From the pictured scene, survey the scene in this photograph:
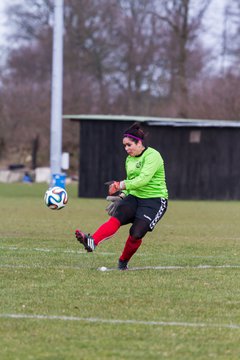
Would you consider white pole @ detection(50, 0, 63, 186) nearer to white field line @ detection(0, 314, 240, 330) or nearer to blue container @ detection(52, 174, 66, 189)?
blue container @ detection(52, 174, 66, 189)

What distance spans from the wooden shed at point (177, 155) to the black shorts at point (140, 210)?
21.3 m

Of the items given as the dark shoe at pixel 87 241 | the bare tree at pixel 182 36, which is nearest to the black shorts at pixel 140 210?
the dark shoe at pixel 87 241

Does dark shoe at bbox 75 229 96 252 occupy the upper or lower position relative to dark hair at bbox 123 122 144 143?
lower

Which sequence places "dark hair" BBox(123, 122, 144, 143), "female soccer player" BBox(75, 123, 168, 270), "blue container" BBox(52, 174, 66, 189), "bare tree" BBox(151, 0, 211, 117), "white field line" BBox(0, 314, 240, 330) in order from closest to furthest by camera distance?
"white field line" BBox(0, 314, 240, 330)
"female soccer player" BBox(75, 123, 168, 270)
"dark hair" BBox(123, 122, 144, 143)
"blue container" BBox(52, 174, 66, 189)
"bare tree" BBox(151, 0, 211, 117)

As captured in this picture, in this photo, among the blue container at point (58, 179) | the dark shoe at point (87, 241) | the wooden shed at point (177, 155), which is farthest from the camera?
the wooden shed at point (177, 155)

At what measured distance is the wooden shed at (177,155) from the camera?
32.4 m

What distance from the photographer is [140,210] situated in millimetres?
10938

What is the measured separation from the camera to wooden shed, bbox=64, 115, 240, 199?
32406 mm

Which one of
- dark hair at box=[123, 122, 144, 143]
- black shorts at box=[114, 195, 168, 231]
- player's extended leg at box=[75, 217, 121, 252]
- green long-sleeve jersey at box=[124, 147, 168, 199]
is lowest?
player's extended leg at box=[75, 217, 121, 252]

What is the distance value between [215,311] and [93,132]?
2465cm

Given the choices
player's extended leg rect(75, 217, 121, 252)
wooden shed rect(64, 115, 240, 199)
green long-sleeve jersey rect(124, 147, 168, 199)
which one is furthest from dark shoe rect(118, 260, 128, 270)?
wooden shed rect(64, 115, 240, 199)

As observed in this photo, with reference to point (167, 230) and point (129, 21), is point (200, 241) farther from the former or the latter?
point (129, 21)

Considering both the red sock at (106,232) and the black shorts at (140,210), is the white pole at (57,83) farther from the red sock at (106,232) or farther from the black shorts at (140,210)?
the red sock at (106,232)

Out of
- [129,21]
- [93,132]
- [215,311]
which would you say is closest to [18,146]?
[129,21]
